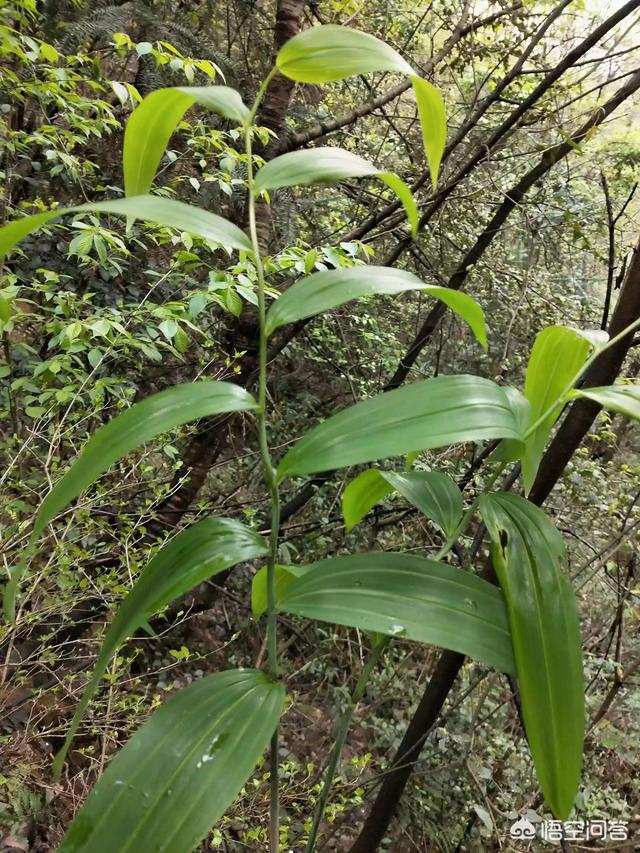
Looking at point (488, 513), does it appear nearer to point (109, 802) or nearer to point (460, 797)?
point (109, 802)

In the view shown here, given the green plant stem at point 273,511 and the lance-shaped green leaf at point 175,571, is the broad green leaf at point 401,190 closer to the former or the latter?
the green plant stem at point 273,511

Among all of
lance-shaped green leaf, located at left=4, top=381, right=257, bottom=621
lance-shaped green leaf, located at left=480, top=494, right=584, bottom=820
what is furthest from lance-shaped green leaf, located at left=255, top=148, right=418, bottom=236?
lance-shaped green leaf, located at left=480, top=494, right=584, bottom=820

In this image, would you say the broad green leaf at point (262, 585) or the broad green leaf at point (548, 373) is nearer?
the broad green leaf at point (548, 373)

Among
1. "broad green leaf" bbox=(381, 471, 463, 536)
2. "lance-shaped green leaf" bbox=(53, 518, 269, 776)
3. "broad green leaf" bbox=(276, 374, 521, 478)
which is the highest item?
"broad green leaf" bbox=(276, 374, 521, 478)

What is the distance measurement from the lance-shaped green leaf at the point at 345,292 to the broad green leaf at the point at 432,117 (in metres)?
0.08

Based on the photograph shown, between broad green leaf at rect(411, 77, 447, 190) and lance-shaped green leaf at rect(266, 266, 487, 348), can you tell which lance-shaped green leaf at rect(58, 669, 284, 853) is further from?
broad green leaf at rect(411, 77, 447, 190)

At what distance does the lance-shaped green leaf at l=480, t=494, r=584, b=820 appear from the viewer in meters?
0.29

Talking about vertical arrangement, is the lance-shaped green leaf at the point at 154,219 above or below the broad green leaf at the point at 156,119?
below

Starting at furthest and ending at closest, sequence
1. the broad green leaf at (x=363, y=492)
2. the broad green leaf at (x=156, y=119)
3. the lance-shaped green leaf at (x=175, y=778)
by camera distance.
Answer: the broad green leaf at (x=363, y=492) → the broad green leaf at (x=156, y=119) → the lance-shaped green leaf at (x=175, y=778)

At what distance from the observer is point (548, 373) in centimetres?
37

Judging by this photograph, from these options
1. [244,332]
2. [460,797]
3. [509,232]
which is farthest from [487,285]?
[460,797]

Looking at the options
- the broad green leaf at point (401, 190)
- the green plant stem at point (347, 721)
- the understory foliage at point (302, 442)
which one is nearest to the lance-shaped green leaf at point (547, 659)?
the understory foliage at point (302, 442)

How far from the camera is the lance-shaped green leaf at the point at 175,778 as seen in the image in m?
0.25

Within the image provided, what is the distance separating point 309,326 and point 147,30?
1000mm
